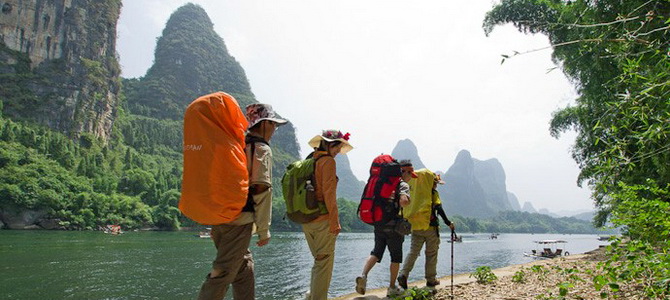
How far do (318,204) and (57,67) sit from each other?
134m

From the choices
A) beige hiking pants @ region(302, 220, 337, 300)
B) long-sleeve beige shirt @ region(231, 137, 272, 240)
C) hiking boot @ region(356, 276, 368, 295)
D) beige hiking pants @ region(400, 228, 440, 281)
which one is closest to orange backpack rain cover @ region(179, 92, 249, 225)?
long-sleeve beige shirt @ region(231, 137, 272, 240)

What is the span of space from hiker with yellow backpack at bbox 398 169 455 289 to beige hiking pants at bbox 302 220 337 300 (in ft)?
7.08

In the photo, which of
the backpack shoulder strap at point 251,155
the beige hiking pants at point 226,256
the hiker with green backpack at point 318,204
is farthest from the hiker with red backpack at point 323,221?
the beige hiking pants at point 226,256

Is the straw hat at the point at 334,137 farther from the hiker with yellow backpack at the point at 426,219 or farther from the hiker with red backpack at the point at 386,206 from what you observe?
the hiker with yellow backpack at the point at 426,219

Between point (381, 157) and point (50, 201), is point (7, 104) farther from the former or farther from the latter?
point (381, 157)

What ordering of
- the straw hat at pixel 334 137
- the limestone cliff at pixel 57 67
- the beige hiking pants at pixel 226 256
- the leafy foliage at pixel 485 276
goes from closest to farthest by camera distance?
the beige hiking pants at pixel 226 256, the straw hat at pixel 334 137, the leafy foliage at pixel 485 276, the limestone cliff at pixel 57 67

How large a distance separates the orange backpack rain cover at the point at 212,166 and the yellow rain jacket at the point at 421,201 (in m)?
3.58

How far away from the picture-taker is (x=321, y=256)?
13.8 ft

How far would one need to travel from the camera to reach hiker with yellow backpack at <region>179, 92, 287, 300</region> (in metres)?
3.04

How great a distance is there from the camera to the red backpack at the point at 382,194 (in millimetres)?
5094

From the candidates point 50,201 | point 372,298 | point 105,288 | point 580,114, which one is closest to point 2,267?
point 105,288

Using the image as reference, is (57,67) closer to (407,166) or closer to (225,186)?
(407,166)

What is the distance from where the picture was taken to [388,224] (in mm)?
5148

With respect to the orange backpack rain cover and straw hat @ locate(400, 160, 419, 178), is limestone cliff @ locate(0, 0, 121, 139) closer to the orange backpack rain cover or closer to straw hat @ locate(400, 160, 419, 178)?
straw hat @ locate(400, 160, 419, 178)
